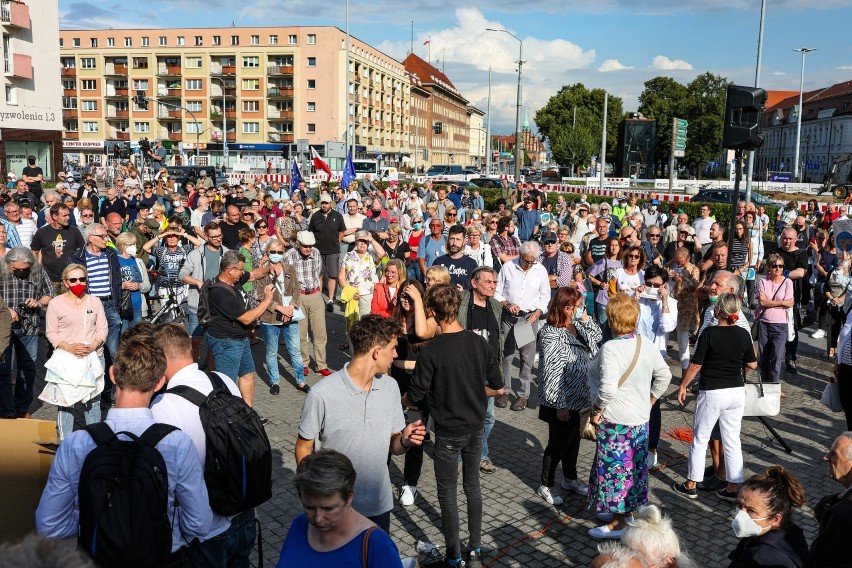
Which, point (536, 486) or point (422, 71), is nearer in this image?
point (536, 486)

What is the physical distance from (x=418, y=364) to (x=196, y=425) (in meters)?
1.64

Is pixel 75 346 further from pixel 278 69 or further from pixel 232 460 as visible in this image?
pixel 278 69

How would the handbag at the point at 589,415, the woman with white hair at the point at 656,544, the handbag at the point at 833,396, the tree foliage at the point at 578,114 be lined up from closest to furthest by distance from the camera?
the woman with white hair at the point at 656,544 < the handbag at the point at 589,415 < the handbag at the point at 833,396 < the tree foliage at the point at 578,114

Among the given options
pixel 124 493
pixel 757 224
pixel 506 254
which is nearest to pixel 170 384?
A: pixel 124 493

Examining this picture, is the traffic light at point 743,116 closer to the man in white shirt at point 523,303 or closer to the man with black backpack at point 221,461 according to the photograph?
the man in white shirt at point 523,303

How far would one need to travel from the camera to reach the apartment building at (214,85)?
82.3m

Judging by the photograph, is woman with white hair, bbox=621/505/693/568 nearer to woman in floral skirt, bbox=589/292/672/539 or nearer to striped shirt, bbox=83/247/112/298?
woman in floral skirt, bbox=589/292/672/539

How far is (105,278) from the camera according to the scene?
26.8 feet

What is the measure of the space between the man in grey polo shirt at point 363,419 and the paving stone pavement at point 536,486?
141 centimetres

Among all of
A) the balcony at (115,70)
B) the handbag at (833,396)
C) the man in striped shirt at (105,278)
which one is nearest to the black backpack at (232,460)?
the man in striped shirt at (105,278)

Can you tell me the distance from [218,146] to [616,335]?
8013cm

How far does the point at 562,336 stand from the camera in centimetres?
617

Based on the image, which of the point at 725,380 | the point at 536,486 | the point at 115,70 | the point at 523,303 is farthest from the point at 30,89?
the point at 115,70

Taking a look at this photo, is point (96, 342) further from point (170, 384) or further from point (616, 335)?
point (616, 335)
